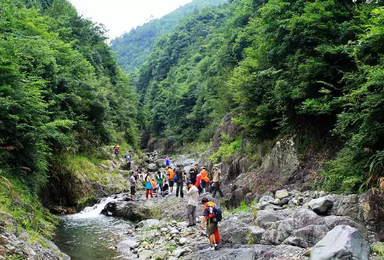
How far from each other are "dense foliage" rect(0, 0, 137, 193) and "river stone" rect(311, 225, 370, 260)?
11.5 m

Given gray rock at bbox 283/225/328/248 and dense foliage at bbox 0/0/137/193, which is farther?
dense foliage at bbox 0/0/137/193

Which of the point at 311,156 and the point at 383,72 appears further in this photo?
the point at 311,156

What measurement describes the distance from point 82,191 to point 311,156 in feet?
48.5

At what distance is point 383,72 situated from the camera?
25.2 ft

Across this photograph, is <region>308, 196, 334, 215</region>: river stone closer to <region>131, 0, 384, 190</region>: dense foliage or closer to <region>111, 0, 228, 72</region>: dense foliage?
<region>131, 0, 384, 190</region>: dense foliage

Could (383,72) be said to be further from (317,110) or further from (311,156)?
(311,156)

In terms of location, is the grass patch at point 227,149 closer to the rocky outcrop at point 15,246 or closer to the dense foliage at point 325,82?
the dense foliage at point 325,82

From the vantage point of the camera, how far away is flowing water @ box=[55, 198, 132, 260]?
12.1 metres

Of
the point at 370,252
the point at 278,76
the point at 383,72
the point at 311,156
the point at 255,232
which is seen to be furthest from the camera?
the point at 278,76

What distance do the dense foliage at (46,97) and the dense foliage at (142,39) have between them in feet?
306

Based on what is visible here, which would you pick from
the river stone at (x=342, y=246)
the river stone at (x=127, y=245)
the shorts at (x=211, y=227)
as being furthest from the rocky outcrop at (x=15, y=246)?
the river stone at (x=342, y=246)

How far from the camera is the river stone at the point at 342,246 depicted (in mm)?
5863

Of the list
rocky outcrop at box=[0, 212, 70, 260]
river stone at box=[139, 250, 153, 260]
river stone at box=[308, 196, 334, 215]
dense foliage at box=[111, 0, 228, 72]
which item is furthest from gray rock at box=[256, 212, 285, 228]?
dense foliage at box=[111, 0, 228, 72]

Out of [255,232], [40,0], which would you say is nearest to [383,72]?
[255,232]
